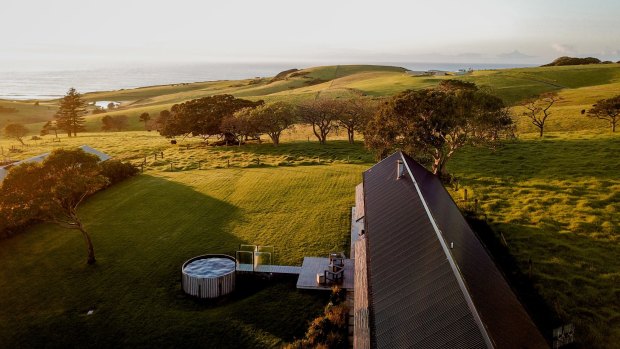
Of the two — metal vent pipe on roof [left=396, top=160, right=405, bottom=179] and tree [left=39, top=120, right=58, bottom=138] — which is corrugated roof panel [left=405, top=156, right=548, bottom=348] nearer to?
metal vent pipe on roof [left=396, top=160, right=405, bottom=179]

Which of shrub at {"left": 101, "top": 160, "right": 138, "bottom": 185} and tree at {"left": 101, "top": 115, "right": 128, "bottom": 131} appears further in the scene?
tree at {"left": 101, "top": 115, "right": 128, "bottom": 131}

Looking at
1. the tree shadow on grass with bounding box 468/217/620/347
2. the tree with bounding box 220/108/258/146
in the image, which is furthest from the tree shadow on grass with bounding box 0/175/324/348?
the tree with bounding box 220/108/258/146

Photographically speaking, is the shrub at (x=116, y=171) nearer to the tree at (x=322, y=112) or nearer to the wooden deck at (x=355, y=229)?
the wooden deck at (x=355, y=229)

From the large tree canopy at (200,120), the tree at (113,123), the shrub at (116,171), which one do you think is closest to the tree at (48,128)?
the tree at (113,123)

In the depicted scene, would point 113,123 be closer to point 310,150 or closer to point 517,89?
point 310,150

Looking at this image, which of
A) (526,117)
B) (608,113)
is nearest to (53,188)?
(608,113)

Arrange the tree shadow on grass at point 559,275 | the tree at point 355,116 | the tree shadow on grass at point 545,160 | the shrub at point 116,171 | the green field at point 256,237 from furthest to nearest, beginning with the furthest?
the tree at point 355,116, the shrub at point 116,171, the tree shadow on grass at point 545,160, the green field at point 256,237, the tree shadow on grass at point 559,275
